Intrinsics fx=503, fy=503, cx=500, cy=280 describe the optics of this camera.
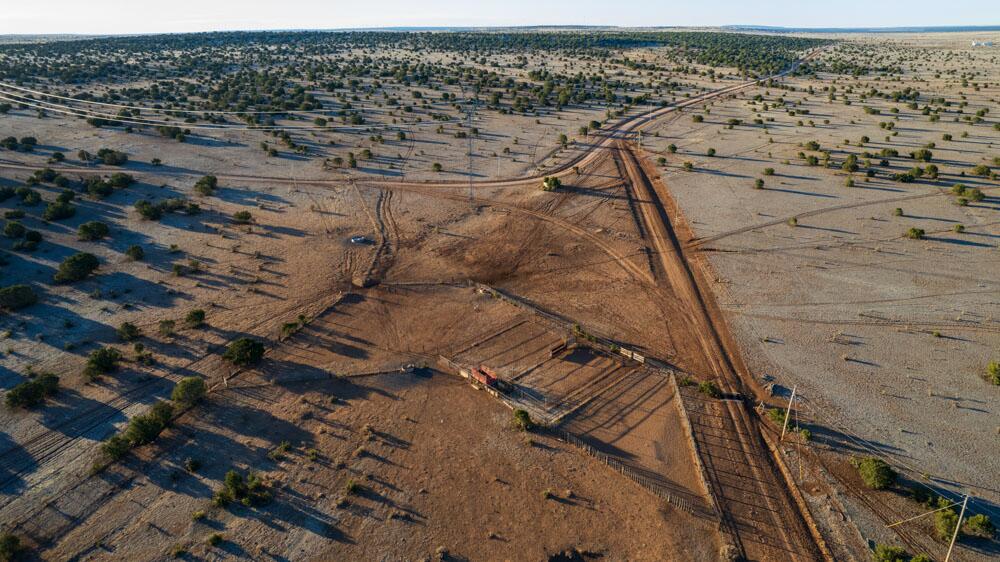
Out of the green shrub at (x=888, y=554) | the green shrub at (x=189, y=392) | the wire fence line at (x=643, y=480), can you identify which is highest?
the green shrub at (x=189, y=392)

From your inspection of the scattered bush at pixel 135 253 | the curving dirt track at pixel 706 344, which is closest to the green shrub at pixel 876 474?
the curving dirt track at pixel 706 344

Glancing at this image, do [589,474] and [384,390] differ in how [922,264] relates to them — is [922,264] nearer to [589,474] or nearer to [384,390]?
[589,474]

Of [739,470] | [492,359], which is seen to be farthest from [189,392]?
[739,470]

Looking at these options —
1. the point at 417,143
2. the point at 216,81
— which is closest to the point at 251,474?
the point at 417,143

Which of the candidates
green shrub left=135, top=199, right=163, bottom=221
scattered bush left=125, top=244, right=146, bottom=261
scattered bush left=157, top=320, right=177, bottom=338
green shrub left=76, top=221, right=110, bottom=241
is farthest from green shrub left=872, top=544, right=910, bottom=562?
green shrub left=135, top=199, right=163, bottom=221

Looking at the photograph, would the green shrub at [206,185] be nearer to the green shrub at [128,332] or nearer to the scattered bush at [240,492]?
the green shrub at [128,332]

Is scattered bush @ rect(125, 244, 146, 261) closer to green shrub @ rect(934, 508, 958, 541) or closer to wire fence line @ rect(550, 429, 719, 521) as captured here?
wire fence line @ rect(550, 429, 719, 521)
